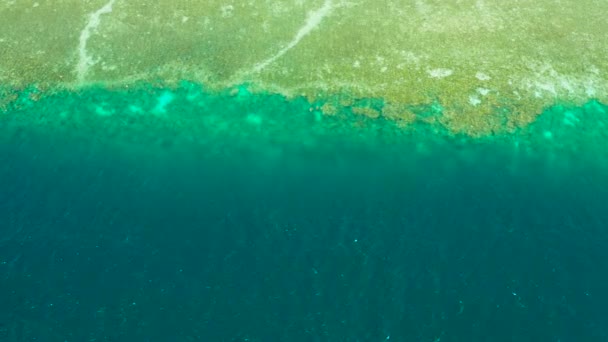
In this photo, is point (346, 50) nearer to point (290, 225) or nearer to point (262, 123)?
point (262, 123)

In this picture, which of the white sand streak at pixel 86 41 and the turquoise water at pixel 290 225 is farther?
the white sand streak at pixel 86 41

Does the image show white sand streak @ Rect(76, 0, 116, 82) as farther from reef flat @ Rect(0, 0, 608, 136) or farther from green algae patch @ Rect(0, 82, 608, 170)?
green algae patch @ Rect(0, 82, 608, 170)

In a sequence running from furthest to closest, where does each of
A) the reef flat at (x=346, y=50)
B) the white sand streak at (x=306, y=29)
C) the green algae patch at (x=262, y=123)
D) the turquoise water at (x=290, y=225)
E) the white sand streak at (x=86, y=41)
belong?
the white sand streak at (x=86, y=41) → the white sand streak at (x=306, y=29) → the reef flat at (x=346, y=50) → the green algae patch at (x=262, y=123) → the turquoise water at (x=290, y=225)

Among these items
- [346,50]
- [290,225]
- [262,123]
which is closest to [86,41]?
[262,123]

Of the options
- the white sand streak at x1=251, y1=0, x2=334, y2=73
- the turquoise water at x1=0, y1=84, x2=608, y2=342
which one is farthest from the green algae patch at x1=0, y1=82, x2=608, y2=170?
the white sand streak at x1=251, y1=0, x2=334, y2=73

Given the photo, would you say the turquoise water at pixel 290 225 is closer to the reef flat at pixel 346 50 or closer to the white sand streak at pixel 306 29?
the reef flat at pixel 346 50

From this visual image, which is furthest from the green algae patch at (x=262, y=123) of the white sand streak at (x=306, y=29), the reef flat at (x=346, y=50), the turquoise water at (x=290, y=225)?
the white sand streak at (x=306, y=29)
